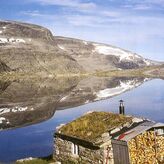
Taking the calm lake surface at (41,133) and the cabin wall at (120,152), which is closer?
the cabin wall at (120,152)

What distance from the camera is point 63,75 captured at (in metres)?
198

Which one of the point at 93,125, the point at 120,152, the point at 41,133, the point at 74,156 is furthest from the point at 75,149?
the point at 41,133

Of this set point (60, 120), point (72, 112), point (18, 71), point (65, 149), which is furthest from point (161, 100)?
point (18, 71)

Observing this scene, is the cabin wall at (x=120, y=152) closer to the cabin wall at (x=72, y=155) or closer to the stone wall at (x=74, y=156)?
the stone wall at (x=74, y=156)

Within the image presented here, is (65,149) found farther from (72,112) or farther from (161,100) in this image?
(161,100)

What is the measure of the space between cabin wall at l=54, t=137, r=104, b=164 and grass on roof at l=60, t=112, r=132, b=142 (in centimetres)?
77

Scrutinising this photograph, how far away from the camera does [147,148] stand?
94.6 feet

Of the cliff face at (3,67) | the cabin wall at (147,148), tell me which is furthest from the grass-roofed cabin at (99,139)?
the cliff face at (3,67)

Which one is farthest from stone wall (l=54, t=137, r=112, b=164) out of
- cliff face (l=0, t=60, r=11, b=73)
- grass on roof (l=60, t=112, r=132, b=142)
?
cliff face (l=0, t=60, r=11, b=73)

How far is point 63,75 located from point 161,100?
121786 millimetres

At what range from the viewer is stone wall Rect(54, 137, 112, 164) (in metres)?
29.0

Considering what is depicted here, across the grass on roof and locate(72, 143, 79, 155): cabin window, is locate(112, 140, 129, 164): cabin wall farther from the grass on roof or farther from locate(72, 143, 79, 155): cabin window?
locate(72, 143, 79, 155): cabin window

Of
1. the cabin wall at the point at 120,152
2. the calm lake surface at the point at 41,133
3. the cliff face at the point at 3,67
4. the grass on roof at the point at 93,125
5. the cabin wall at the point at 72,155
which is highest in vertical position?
the grass on roof at the point at 93,125

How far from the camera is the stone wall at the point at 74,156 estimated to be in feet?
95.0
